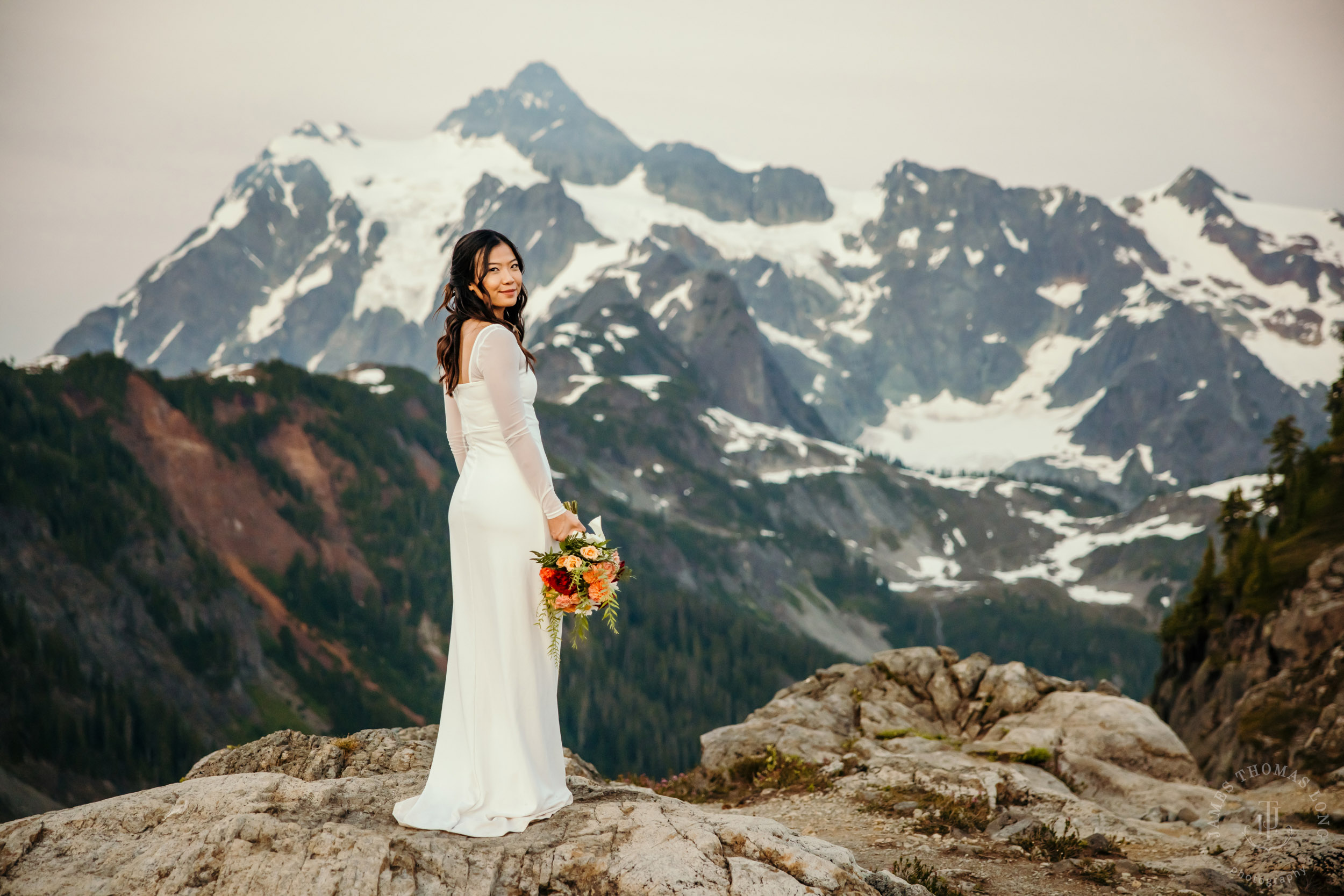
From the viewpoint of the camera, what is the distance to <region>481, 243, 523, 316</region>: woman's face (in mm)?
10922

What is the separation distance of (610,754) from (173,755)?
260 ft

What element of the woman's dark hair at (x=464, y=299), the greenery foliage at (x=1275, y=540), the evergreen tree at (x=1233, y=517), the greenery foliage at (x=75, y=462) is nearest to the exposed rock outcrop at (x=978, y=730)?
the woman's dark hair at (x=464, y=299)

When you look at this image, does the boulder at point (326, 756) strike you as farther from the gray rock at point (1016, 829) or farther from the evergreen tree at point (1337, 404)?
the evergreen tree at point (1337, 404)

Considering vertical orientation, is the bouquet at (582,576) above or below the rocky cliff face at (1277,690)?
above

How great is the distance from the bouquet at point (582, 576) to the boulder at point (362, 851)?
2.16m

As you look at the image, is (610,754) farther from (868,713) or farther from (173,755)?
(868,713)

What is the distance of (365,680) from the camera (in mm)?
169125

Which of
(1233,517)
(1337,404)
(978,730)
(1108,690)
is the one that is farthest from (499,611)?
(1233,517)

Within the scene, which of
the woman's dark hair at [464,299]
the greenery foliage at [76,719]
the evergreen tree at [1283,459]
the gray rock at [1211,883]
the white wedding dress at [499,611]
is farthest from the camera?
the greenery foliage at [76,719]

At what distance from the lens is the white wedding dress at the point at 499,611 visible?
1057 centimetres

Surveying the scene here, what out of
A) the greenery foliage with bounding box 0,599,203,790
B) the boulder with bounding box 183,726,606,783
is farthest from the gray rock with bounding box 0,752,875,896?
the greenery foliage with bounding box 0,599,203,790

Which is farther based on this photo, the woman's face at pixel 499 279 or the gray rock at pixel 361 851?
the woman's face at pixel 499 279

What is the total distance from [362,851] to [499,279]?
19.7ft

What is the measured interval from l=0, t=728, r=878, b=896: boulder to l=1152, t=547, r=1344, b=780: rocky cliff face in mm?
25577
